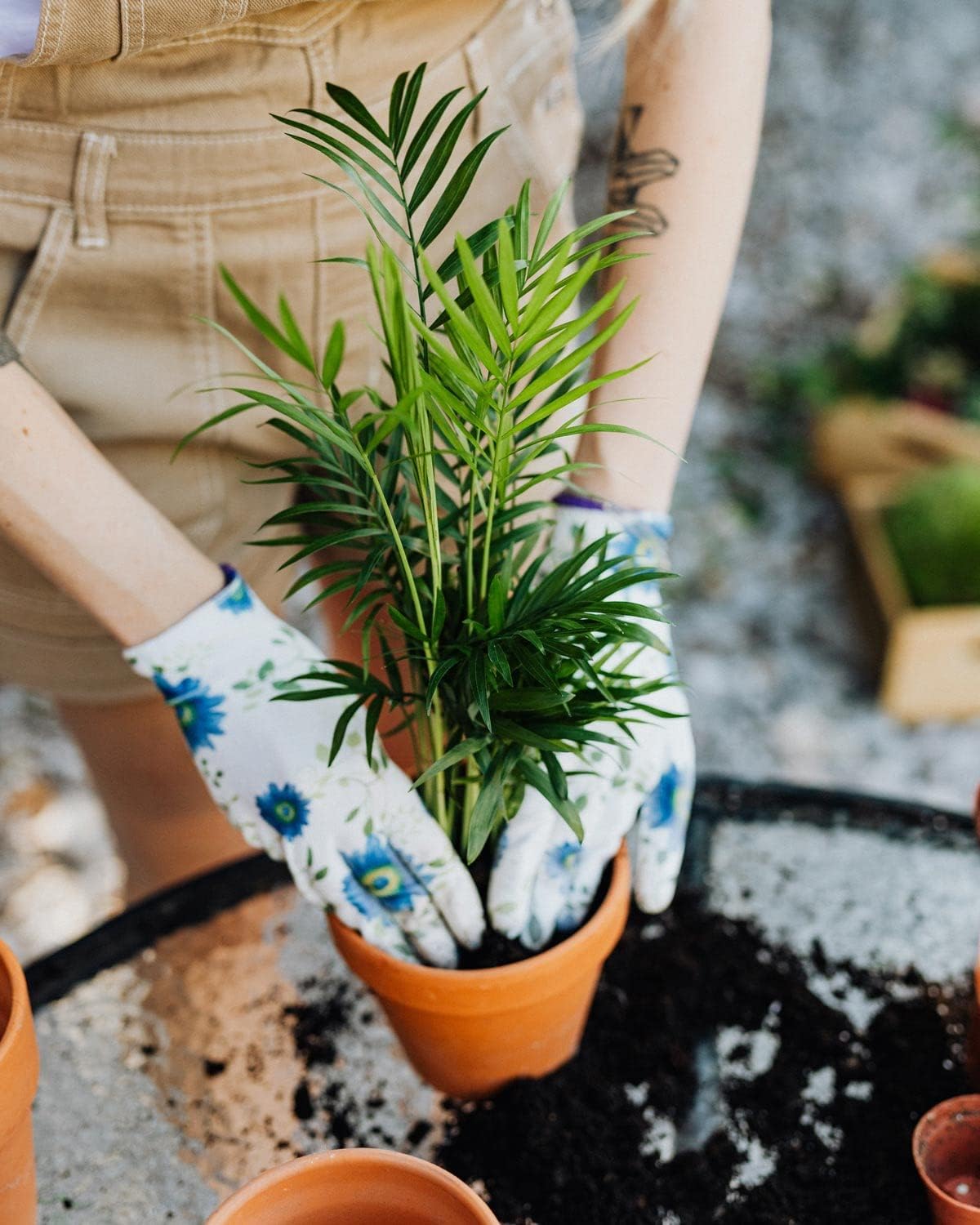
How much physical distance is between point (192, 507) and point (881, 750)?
1.48 m

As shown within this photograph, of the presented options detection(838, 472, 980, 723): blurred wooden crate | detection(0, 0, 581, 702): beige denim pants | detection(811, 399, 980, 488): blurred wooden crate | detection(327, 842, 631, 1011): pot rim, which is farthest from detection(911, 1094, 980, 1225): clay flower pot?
detection(811, 399, 980, 488): blurred wooden crate

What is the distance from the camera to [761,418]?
9.25 feet

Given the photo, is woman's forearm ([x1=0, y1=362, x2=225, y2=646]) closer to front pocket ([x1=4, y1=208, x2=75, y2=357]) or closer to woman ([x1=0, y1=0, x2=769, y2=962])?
woman ([x1=0, y1=0, x2=769, y2=962])

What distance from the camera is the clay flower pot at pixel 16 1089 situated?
2.00 ft

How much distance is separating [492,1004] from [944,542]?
1620 millimetres

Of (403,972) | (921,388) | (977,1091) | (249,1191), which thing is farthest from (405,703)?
(921,388)

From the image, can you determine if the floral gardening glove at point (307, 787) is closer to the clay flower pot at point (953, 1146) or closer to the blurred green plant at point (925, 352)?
the clay flower pot at point (953, 1146)

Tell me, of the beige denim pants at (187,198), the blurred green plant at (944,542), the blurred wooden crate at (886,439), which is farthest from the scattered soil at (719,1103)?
the blurred wooden crate at (886,439)

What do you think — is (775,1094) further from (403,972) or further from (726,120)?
(726,120)

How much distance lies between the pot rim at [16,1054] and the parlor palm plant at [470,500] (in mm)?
205

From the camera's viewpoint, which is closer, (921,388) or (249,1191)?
(249,1191)

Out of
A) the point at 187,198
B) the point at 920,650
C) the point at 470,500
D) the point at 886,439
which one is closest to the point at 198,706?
the point at 470,500

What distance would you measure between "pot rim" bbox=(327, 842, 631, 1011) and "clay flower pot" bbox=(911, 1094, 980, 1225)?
213 mm

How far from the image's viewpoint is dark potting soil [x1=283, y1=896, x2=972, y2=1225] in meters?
0.74
